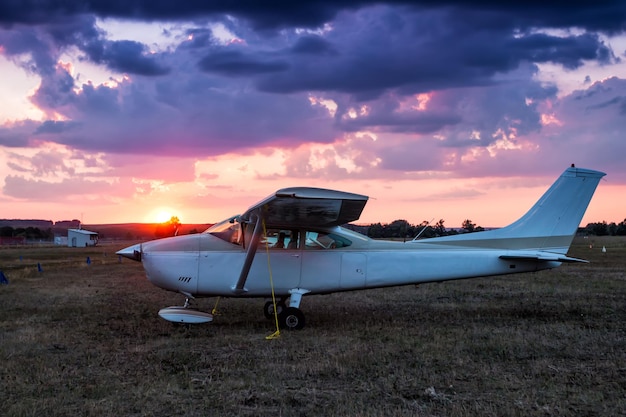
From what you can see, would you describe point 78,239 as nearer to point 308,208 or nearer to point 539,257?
point 308,208

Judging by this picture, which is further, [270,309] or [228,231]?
[270,309]

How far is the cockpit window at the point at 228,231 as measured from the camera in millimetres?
11281

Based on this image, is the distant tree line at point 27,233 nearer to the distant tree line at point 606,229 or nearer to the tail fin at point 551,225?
the distant tree line at point 606,229

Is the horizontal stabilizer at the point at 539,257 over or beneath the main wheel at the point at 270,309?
over

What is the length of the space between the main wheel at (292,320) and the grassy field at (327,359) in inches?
11.4

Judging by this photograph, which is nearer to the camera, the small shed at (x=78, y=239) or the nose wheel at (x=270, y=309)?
the nose wheel at (x=270, y=309)

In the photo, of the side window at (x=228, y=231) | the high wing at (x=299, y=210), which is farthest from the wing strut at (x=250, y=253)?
the side window at (x=228, y=231)

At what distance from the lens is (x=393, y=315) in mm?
12492

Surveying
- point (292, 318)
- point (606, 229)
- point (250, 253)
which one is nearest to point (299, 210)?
point (250, 253)

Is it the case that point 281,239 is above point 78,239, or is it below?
above

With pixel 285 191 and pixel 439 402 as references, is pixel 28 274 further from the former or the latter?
pixel 439 402

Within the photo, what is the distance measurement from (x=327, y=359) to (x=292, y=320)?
283cm

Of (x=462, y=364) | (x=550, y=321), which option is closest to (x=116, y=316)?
(x=462, y=364)

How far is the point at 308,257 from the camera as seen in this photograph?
11328 mm
